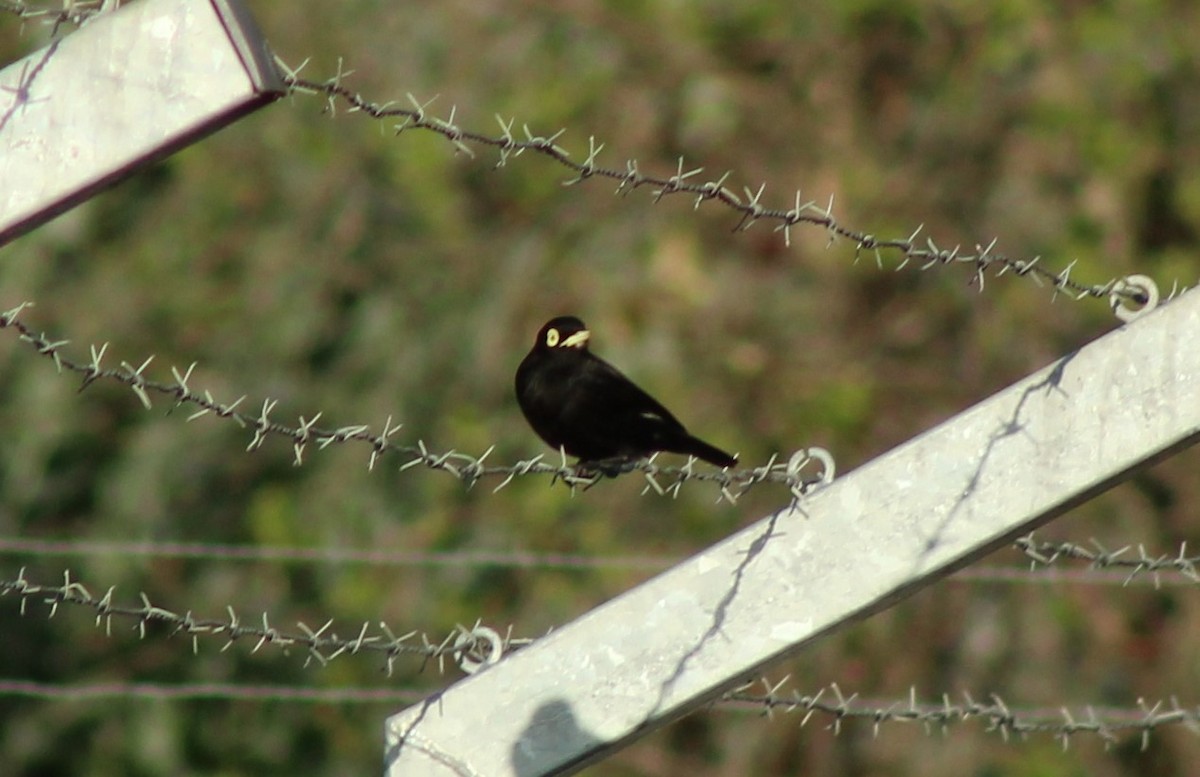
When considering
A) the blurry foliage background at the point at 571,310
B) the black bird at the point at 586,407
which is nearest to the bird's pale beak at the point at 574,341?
the black bird at the point at 586,407

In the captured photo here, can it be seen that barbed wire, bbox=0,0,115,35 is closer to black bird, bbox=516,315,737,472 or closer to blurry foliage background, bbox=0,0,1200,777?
black bird, bbox=516,315,737,472

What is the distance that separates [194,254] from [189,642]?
1.75 meters

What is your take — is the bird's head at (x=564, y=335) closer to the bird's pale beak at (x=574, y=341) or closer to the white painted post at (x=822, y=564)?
the bird's pale beak at (x=574, y=341)

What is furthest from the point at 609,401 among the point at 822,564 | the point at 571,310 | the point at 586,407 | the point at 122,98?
the point at 571,310

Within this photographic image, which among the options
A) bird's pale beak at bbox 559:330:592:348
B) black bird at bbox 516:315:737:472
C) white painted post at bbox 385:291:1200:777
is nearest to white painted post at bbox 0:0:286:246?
white painted post at bbox 385:291:1200:777

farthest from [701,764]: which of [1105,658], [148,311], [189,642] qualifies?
[148,311]

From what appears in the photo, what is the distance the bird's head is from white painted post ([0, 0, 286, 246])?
2777 millimetres

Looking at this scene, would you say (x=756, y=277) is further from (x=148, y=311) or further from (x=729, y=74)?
(x=148, y=311)

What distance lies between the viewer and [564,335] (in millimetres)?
5402

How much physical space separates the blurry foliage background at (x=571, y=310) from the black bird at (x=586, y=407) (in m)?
2.99

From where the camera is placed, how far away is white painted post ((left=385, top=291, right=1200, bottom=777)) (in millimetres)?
2879

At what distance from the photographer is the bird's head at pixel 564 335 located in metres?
5.40

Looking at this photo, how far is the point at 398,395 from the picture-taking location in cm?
872

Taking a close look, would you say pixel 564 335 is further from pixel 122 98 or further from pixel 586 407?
pixel 122 98
